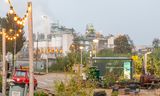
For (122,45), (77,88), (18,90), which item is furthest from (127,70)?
(122,45)

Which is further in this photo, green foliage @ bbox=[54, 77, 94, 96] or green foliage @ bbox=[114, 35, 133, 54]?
green foliage @ bbox=[114, 35, 133, 54]

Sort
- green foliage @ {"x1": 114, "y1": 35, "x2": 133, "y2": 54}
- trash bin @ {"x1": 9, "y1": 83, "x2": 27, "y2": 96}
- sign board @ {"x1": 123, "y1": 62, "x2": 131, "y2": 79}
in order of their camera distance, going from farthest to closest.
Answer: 1. green foliage @ {"x1": 114, "y1": 35, "x2": 133, "y2": 54}
2. sign board @ {"x1": 123, "y1": 62, "x2": 131, "y2": 79}
3. trash bin @ {"x1": 9, "y1": 83, "x2": 27, "y2": 96}

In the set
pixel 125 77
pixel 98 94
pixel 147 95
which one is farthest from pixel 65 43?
pixel 98 94

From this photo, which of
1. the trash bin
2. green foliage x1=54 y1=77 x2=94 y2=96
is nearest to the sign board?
the trash bin

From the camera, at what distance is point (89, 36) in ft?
425

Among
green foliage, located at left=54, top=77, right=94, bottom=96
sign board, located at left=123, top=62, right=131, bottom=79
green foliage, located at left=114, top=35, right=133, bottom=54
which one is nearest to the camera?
green foliage, located at left=54, top=77, right=94, bottom=96

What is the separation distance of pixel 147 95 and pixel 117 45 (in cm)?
7319

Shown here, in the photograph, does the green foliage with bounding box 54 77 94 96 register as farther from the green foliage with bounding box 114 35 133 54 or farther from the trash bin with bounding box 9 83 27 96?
the green foliage with bounding box 114 35 133 54

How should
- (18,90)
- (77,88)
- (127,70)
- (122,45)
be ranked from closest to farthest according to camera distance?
(77,88) < (18,90) < (127,70) < (122,45)

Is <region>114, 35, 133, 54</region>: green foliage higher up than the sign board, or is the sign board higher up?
<region>114, 35, 133, 54</region>: green foliage

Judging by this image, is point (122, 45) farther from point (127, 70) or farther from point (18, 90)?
point (18, 90)

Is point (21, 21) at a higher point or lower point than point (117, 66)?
higher

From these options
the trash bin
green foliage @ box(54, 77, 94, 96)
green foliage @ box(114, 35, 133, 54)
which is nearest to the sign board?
the trash bin

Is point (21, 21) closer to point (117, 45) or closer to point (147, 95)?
point (147, 95)
